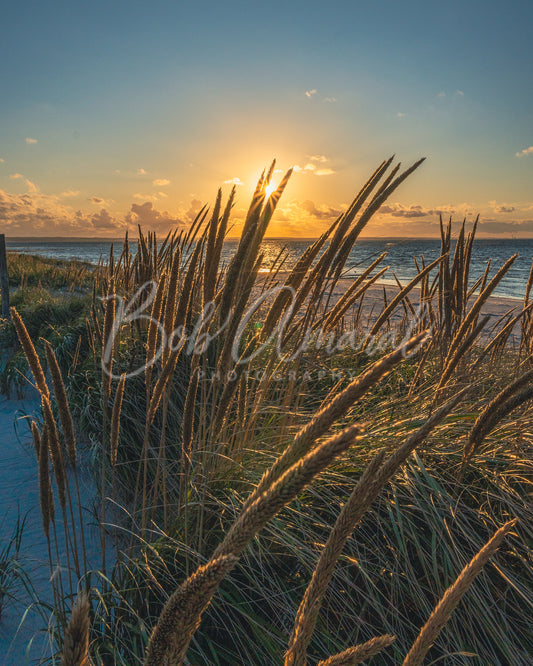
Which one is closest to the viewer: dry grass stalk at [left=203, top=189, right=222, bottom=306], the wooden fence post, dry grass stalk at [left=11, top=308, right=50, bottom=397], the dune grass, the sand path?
dry grass stalk at [left=11, top=308, right=50, bottom=397]

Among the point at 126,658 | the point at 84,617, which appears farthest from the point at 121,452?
the point at 84,617

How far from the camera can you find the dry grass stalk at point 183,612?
417 mm

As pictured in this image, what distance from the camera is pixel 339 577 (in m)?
1.68

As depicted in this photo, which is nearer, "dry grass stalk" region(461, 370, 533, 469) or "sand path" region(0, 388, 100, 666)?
"dry grass stalk" region(461, 370, 533, 469)

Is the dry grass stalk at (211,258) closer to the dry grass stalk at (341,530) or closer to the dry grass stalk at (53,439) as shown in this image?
the dry grass stalk at (53,439)

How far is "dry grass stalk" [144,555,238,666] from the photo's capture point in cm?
42

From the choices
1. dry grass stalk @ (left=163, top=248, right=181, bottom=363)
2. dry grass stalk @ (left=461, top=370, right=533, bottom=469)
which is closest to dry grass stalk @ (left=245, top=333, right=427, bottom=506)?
dry grass stalk @ (left=461, top=370, right=533, bottom=469)

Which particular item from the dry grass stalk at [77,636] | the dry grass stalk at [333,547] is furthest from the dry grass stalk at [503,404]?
the dry grass stalk at [77,636]

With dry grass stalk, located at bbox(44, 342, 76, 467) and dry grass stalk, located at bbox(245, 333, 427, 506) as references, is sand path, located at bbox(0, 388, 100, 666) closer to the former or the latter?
dry grass stalk, located at bbox(44, 342, 76, 467)

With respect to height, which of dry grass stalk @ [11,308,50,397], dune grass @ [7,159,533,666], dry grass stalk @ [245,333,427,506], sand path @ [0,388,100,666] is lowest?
sand path @ [0,388,100,666]

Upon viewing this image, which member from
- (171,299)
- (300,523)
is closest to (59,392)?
(171,299)

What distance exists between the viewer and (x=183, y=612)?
1.47 feet

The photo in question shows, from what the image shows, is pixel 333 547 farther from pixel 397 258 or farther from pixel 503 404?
pixel 397 258

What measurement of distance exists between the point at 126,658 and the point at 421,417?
1782mm
